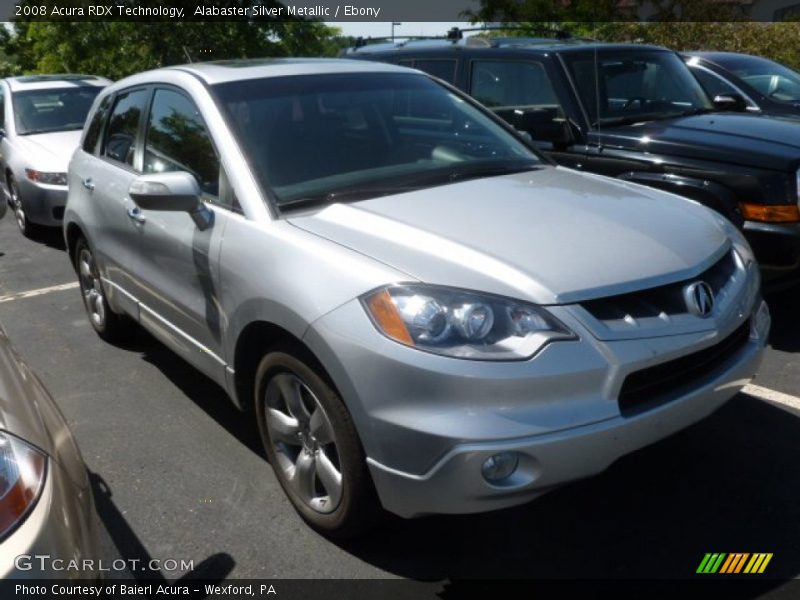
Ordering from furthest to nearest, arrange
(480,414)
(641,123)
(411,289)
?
1. (641,123)
2. (411,289)
3. (480,414)

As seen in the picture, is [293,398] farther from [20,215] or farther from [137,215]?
[20,215]

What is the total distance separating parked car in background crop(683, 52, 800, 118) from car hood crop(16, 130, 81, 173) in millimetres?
6639

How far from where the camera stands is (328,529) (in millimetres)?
3031

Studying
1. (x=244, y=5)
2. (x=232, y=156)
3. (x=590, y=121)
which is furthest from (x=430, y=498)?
(x=244, y=5)

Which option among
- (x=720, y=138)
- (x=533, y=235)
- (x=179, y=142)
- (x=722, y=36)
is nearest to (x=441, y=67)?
(x=720, y=138)

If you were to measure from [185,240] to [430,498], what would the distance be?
1718 millimetres

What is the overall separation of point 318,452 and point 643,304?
4.16 ft

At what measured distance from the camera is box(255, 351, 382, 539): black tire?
2756 mm

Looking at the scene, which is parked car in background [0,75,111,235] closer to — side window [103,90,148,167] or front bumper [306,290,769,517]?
side window [103,90,148,167]

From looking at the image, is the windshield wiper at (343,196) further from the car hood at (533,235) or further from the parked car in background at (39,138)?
the parked car in background at (39,138)

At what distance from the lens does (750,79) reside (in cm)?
916

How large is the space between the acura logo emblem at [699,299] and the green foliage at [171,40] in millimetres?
10728

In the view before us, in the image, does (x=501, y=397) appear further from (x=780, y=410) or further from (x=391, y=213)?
(x=780, y=410)

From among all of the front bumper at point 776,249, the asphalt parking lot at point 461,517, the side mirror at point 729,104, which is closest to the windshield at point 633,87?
the side mirror at point 729,104
